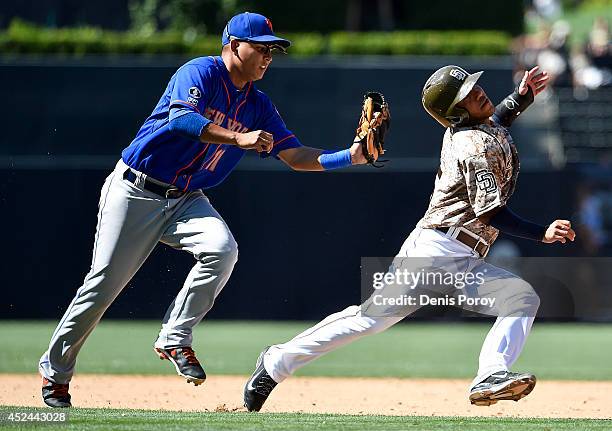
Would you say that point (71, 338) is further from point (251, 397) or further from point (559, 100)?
point (559, 100)

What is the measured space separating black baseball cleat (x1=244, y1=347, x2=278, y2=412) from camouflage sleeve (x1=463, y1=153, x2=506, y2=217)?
1.41 meters

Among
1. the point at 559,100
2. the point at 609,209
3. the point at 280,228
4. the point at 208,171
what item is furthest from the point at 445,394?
the point at 559,100

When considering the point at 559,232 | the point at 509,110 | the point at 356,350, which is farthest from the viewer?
the point at 356,350

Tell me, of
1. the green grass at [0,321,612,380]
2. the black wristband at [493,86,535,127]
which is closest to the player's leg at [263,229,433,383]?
the black wristband at [493,86,535,127]

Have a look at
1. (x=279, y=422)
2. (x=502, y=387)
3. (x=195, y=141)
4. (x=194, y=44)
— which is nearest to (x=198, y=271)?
(x=195, y=141)

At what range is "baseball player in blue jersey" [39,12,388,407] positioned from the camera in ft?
19.0

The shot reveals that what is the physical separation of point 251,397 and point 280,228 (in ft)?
22.8

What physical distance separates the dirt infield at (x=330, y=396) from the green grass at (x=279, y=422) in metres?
0.70

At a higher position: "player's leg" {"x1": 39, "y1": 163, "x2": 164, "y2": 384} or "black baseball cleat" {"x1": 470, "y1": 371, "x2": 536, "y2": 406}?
"player's leg" {"x1": 39, "y1": 163, "x2": 164, "y2": 384}

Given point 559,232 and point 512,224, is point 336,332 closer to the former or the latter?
point 512,224

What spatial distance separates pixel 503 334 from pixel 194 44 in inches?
443

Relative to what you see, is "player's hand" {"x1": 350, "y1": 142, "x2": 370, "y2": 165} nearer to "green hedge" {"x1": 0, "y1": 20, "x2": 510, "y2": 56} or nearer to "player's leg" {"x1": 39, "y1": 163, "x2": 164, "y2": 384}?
Answer: "player's leg" {"x1": 39, "y1": 163, "x2": 164, "y2": 384}

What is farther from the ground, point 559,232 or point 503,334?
point 559,232

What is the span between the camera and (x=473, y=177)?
534cm
